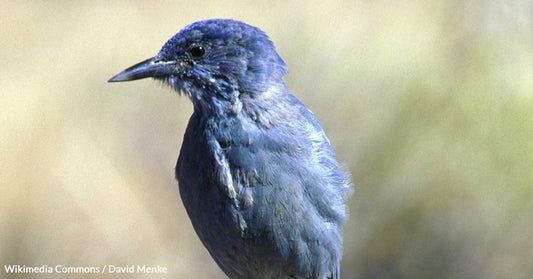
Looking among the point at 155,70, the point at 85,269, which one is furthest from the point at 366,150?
the point at 155,70

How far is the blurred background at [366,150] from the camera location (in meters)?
7.12

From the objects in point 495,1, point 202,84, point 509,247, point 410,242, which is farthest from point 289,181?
point 495,1

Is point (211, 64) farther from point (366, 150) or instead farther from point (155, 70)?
point (366, 150)

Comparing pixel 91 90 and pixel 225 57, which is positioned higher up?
pixel 225 57

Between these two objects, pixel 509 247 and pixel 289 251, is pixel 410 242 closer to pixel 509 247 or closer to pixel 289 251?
pixel 509 247

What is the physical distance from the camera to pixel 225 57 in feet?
12.4

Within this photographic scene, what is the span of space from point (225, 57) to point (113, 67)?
4.79 meters

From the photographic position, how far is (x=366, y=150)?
739cm

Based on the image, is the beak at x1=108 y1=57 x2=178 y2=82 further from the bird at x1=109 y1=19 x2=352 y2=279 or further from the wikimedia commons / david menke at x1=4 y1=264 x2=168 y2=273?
the wikimedia commons / david menke at x1=4 y1=264 x2=168 y2=273

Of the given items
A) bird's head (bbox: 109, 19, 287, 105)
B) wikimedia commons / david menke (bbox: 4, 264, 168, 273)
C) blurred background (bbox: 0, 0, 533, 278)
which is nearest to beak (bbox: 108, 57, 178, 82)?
bird's head (bbox: 109, 19, 287, 105)

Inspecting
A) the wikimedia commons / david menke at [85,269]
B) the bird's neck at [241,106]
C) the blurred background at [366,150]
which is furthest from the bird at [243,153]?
the wikimedia commons / david menke at [85,269]

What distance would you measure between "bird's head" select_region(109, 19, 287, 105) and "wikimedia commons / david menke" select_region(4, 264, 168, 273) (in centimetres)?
382

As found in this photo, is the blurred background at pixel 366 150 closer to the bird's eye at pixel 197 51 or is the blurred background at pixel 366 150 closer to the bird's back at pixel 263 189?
the bird's back at pixel 263 189

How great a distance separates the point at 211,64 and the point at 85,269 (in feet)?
13.1
